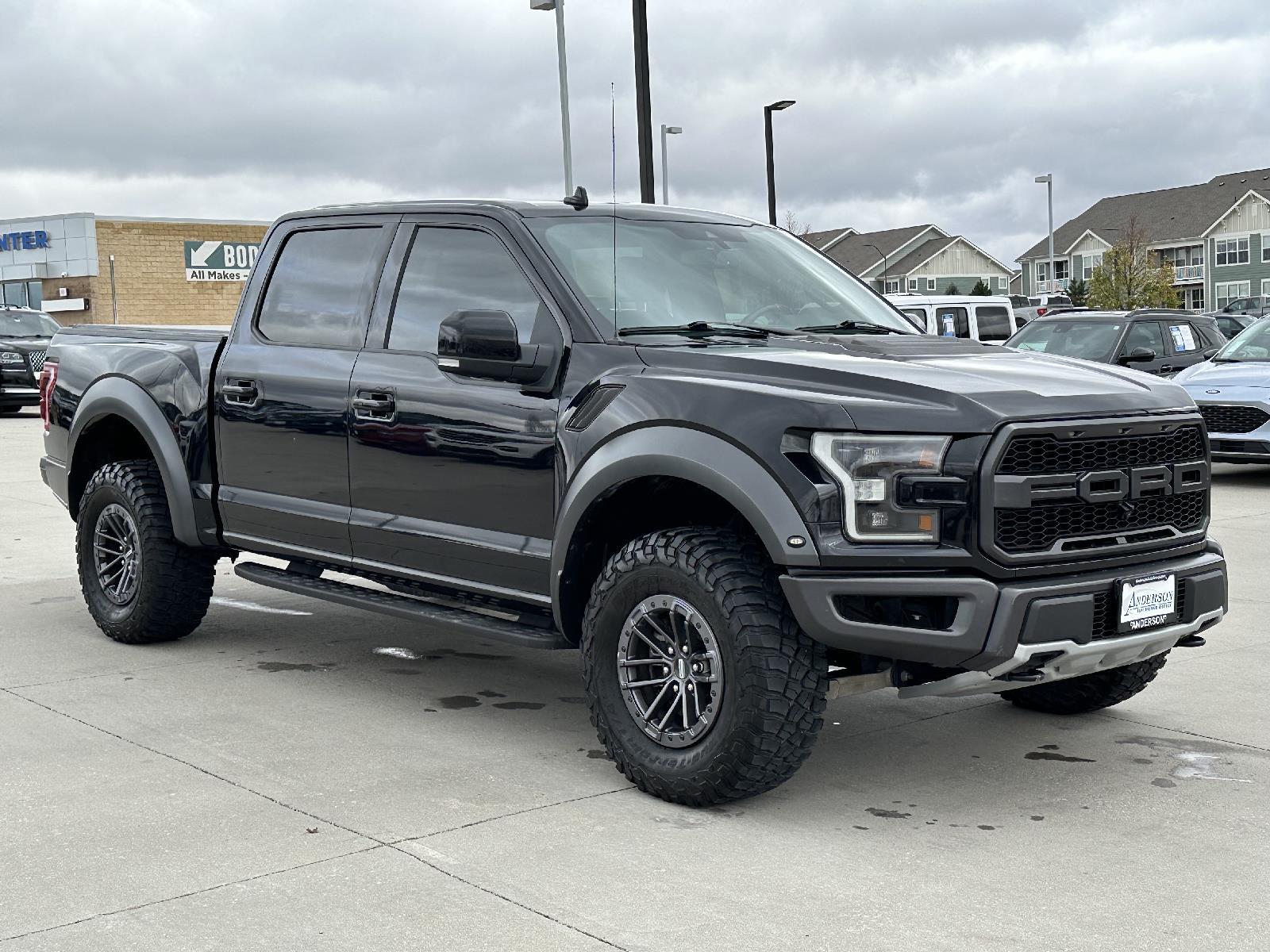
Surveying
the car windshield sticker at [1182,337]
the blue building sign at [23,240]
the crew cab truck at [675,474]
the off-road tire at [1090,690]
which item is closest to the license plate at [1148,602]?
the crew cab truck at [675,474]

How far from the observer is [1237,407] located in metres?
13.4

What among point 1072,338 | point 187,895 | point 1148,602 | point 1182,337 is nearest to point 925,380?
point 1148,602

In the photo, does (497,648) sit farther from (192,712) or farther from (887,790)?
(887,790)

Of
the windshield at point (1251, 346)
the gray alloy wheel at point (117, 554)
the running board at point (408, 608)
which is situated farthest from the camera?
the windshield at point (1251, 346)

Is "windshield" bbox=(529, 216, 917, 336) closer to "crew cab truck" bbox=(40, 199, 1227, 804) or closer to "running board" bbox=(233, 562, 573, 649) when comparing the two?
"crew cab truck" bbox=(40, 199, 1227, 804)

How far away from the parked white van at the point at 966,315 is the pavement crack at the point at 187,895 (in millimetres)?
18506

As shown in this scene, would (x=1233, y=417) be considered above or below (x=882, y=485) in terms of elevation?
below

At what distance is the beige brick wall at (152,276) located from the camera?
51.8 metres

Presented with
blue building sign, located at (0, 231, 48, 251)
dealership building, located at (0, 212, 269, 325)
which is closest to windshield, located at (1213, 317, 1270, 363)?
dealership building, located at (0, 212, 269, 325)

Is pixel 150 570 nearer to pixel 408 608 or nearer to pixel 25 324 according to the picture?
pixel 408 608

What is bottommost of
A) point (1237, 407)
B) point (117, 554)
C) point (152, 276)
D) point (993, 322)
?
point (117, 554)

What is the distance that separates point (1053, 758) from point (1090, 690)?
48 centimetres

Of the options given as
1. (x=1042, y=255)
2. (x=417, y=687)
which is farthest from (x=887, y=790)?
(x=1042, y=255)

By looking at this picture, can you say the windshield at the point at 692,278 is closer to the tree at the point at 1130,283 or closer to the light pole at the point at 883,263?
the tree at the point at 1130,283
